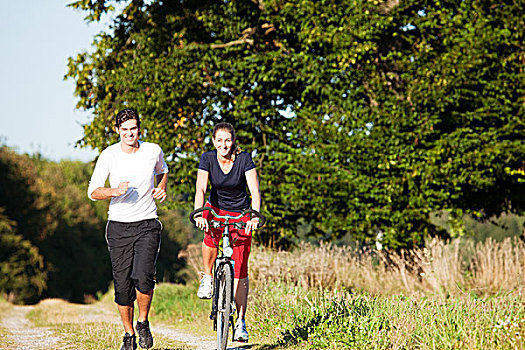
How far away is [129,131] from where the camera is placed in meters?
5.56

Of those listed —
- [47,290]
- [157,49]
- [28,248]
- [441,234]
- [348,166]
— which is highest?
[157,49]

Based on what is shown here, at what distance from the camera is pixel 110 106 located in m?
14.2

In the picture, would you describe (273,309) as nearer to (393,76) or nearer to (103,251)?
(393,76)

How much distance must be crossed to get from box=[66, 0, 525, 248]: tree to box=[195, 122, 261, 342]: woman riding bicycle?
5.92m

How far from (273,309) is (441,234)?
5.31 meters

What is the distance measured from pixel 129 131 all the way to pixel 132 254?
1.21 meters

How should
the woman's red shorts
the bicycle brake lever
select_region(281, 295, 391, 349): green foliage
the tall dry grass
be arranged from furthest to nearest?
the tall dry grass → select_region(281, 295, 391, 349): green foliage → the woman's red shorts → the bicycle brake lever

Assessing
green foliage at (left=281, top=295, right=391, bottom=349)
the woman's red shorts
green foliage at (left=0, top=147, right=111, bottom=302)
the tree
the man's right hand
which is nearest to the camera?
the man's right hand

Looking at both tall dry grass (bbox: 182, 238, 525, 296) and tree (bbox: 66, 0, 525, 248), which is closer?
tall dry grass (bbox: 182, 238, 525, 296)

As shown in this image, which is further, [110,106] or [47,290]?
[47,290]

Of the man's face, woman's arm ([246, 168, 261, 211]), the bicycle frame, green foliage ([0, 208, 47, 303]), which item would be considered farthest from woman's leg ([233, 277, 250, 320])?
green foliage ([0, 208, 47, 303])

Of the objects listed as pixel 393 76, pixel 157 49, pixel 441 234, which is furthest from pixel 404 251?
pixel 157 49

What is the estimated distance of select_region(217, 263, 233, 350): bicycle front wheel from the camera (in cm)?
546

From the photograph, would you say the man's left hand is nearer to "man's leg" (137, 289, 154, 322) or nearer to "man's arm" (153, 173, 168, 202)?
"man's arm" (153, 173, 168, 202)
